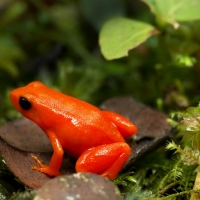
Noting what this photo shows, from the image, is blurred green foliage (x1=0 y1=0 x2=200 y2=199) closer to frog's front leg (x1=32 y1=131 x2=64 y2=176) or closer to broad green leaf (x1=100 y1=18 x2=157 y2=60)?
broad green leaf (x1=100 y1=18 x2=157 y2=60)

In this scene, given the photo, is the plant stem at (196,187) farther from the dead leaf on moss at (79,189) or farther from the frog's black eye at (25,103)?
the frog's black eye at (25,103)

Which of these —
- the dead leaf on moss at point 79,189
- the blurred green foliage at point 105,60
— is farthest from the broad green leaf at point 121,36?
the dead leaf on moss at point 79,189

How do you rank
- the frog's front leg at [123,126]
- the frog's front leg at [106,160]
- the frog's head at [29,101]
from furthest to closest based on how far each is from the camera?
1. the frog's front leg at [123,126]
2. the frog's head at [29,101]
3. the frog's front leg at [106,160]

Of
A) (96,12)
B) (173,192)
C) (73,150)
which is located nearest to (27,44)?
(96,12)

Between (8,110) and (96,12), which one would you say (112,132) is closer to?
(8,110)

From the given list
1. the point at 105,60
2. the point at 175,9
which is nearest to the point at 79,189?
the point at 175,9

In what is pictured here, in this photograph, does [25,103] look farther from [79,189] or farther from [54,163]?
[79,189]

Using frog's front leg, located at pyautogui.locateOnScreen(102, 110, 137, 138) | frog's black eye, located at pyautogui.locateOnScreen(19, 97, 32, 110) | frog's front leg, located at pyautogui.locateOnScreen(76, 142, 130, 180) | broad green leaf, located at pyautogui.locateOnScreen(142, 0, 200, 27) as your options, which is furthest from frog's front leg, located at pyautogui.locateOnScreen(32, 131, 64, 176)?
broad green leaf, located at pyautogui.locateOnScreen(142, 0, 200, 27)
